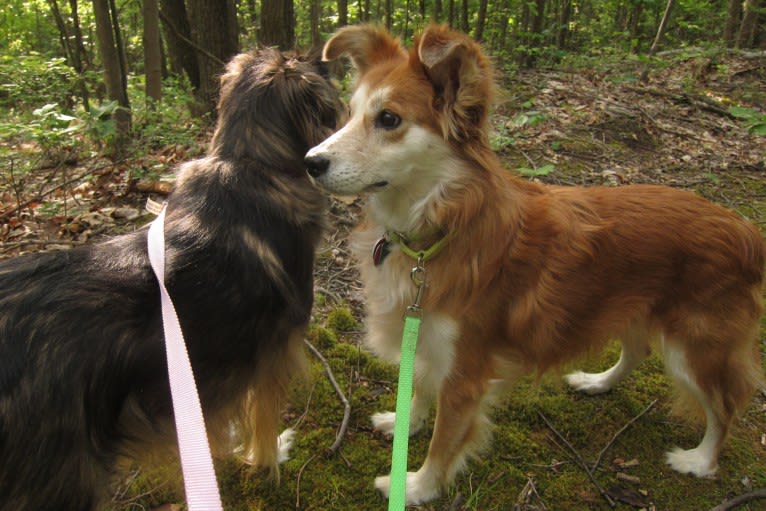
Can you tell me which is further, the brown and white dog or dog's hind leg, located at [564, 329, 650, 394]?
dog's hind leg, located at [564, 329, 650, 394]

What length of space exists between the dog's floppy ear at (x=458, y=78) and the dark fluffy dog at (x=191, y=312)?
2.25 ft

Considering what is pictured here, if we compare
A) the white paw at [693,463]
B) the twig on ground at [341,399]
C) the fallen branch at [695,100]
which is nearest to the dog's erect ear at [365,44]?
the twig on ground at [341,399]

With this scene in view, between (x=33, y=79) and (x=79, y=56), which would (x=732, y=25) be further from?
(x=79, y=56)

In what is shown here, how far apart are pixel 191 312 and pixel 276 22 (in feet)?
15.5

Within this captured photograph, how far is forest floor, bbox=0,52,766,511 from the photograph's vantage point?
2609mm

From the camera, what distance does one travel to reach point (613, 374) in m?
3.23

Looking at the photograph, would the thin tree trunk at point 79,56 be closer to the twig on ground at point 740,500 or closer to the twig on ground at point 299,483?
the twig on ground at point 299,483

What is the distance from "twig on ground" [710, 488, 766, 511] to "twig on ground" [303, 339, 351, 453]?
1.92 meters

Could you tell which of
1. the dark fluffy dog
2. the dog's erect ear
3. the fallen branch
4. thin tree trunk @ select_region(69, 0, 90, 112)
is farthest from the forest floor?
thin tree trunk @ select_region(69, 0, 90, 112)

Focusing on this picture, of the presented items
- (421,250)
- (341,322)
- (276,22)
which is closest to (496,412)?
(341,322)

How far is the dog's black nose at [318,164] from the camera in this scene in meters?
2.09

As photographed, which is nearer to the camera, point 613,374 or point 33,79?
point 613,374

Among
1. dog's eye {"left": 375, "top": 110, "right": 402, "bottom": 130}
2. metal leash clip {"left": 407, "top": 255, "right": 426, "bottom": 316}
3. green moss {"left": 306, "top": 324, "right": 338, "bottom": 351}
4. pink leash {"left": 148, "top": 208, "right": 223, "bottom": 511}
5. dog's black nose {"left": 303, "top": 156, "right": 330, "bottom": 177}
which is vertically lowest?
green moss {"left": 306, "top": 324, "right": 338, "bottom": 351}

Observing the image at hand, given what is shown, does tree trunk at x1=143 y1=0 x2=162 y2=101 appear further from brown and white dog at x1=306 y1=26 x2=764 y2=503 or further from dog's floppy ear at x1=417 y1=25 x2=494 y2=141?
dog's floppy ear at x1=417 y1=25 x2=494 y2=141
